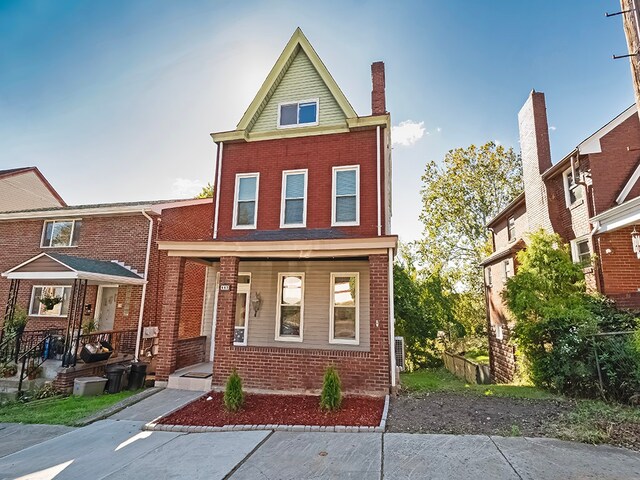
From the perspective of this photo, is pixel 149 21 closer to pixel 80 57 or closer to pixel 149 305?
pixel 80 57

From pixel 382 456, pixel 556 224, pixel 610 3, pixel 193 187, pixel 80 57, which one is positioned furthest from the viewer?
pixel 193 187

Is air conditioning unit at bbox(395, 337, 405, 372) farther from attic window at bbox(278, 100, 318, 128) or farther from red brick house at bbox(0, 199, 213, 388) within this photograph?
attic window at bbox(278, 100, 318, 128)

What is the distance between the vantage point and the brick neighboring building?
9.59 meters

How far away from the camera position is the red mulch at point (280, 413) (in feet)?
20.9

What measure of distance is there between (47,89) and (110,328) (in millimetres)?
9049

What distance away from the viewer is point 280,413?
22.6ft

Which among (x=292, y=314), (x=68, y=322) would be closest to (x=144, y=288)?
(x=68, y=322)

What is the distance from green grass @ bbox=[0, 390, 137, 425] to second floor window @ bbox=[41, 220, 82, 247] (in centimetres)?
703

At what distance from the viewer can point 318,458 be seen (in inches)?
189

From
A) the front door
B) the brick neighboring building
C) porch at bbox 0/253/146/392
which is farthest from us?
the front door

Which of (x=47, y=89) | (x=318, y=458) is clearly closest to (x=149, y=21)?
(x=47, y=89)

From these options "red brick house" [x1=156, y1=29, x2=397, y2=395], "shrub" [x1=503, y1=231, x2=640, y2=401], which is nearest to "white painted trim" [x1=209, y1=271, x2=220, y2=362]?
"red brick house" [x1=156, y1=29, x2=397, y2=395]

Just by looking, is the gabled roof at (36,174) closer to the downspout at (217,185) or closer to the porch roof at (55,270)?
the porch roof at (55,270)

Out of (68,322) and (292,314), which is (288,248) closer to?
(292,314)
